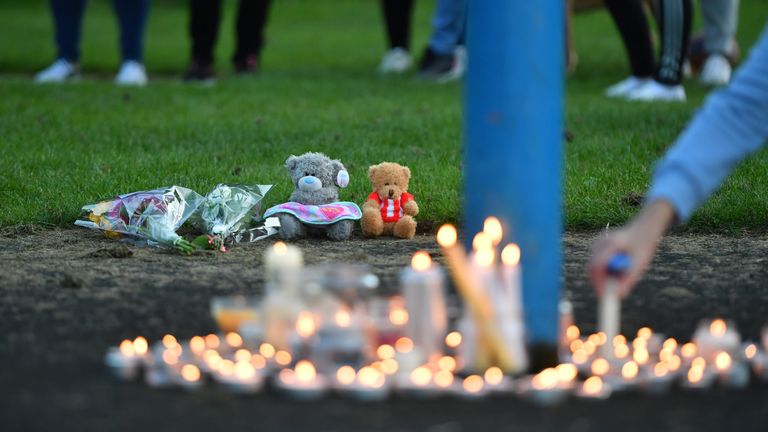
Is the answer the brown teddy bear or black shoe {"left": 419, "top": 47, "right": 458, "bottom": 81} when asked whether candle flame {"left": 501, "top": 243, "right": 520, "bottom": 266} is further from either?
black shoe {"left": 419, "top": 47, "right": 458, "bottom": 81}

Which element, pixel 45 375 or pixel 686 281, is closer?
pixel 45 375

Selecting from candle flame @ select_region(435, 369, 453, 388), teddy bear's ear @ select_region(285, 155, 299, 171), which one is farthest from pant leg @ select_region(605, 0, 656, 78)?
candle flame @ select_region(435, 369, 453, 388)

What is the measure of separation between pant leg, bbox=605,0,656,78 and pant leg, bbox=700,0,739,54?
1207 mm

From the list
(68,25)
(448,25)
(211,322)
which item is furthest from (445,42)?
(211,322)

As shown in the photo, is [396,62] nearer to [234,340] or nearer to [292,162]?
[292,162]

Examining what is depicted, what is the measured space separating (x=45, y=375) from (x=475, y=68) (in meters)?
1.19

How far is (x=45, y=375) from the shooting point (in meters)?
2.74

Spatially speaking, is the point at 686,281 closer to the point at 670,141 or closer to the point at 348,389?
the point at 348,389

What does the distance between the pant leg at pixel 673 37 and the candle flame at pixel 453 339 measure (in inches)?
207

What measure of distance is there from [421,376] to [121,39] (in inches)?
276

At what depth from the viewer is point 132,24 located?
9.01 m

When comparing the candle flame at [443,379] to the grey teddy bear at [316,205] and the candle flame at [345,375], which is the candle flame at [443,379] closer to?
the candle flame at [345,375]

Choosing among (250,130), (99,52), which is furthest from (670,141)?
(99,52)

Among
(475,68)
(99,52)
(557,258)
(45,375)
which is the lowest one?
(99,52)
